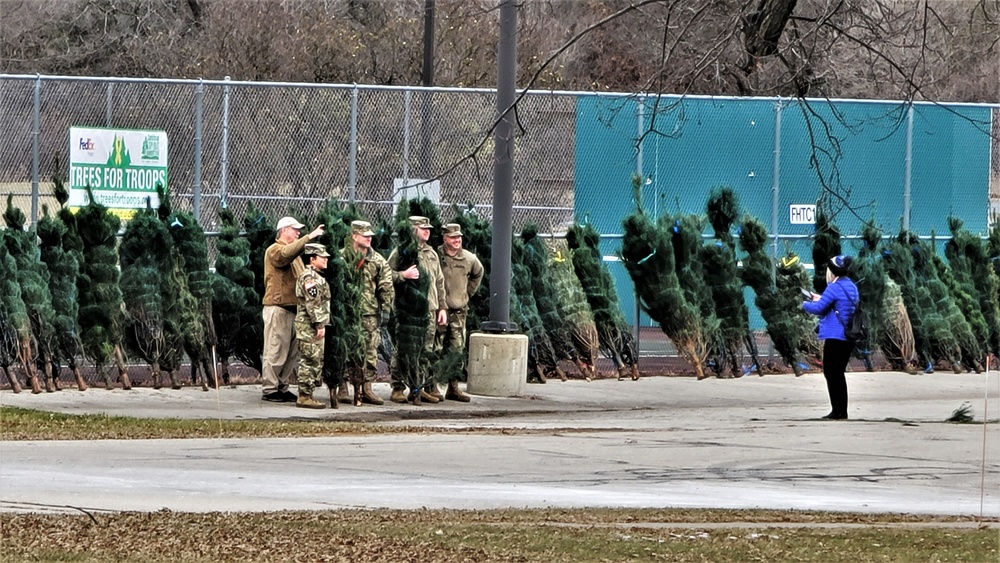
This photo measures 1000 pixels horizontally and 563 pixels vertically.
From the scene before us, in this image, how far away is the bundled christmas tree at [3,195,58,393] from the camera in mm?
15250

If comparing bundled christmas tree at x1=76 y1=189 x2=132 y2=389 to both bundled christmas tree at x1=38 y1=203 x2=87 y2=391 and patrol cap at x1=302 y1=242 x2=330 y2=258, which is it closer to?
bundled christmas tree at x1=38 y1=203 x2=87 y2=391

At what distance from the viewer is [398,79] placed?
3091 centimetres

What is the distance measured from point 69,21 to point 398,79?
868 cm

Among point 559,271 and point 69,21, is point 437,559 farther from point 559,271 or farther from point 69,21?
point 69,21

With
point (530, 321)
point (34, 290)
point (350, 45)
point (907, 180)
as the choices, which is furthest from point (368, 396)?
point (350, 45)

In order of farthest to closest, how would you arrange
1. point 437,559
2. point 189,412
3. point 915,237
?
point 915,237 → point 189,412 → point 437,559

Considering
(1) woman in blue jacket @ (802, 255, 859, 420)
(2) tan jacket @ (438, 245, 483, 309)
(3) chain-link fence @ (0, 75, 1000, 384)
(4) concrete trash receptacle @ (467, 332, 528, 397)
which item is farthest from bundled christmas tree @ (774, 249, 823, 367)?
(2) tan jacket @ (438, 245, 483, 309)

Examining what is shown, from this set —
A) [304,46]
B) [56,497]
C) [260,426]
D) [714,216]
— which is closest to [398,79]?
[304,46]

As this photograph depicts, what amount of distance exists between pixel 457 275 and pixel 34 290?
4.12 m

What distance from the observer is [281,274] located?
15.3 meters

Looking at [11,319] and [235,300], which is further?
[235,300]

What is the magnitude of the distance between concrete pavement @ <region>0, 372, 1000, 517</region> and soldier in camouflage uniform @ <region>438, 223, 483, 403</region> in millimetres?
643

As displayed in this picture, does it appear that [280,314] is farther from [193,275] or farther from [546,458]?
[546,458]

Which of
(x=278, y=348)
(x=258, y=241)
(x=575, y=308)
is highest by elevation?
(x=258, y=241)
